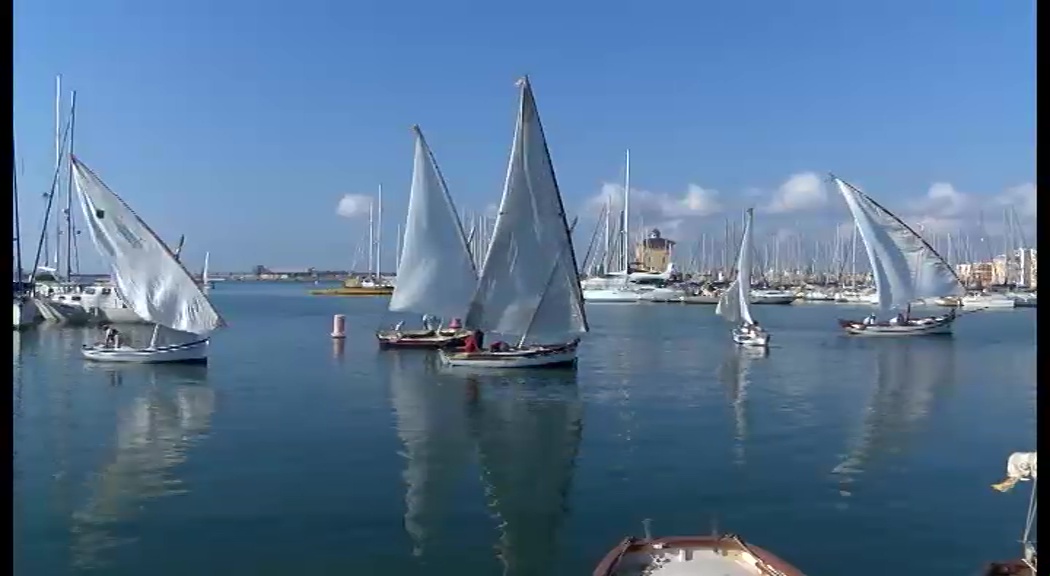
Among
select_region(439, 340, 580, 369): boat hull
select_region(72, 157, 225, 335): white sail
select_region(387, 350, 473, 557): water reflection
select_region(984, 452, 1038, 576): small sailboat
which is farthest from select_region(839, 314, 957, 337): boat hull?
select_region(984, 452, 1038, 576): small sailboat

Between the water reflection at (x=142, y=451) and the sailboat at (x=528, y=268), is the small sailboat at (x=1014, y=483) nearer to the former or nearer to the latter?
the water reflection at (x=142, y=451)

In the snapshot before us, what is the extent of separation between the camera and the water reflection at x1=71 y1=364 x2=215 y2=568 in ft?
47.9

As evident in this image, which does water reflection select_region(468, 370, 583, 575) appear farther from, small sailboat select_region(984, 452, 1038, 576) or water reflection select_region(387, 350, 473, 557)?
small sailboat select_region(984, 452, 1038, 576)

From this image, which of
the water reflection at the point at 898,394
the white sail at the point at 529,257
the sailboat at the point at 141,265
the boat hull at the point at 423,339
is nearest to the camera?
the water reflection at the point at 898,394

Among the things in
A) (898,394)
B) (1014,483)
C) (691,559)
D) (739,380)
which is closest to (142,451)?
(691,559)

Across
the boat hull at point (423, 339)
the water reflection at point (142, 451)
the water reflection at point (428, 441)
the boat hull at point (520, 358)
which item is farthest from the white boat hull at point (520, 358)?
the water reflection at point (142, 451)

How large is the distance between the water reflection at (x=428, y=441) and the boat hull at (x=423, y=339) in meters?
7.48

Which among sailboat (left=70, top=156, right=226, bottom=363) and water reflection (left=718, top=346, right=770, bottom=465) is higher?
sailboat (left=70, top=156, right=226, bottom=363)

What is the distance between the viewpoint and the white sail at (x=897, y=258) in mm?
55406

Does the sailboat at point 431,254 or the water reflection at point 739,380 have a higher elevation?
the sailboat at point 431,254

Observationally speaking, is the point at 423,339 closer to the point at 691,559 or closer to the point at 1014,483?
the point at 691,559

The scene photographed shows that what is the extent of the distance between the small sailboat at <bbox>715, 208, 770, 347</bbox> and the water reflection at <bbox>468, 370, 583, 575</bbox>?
62.5ft
